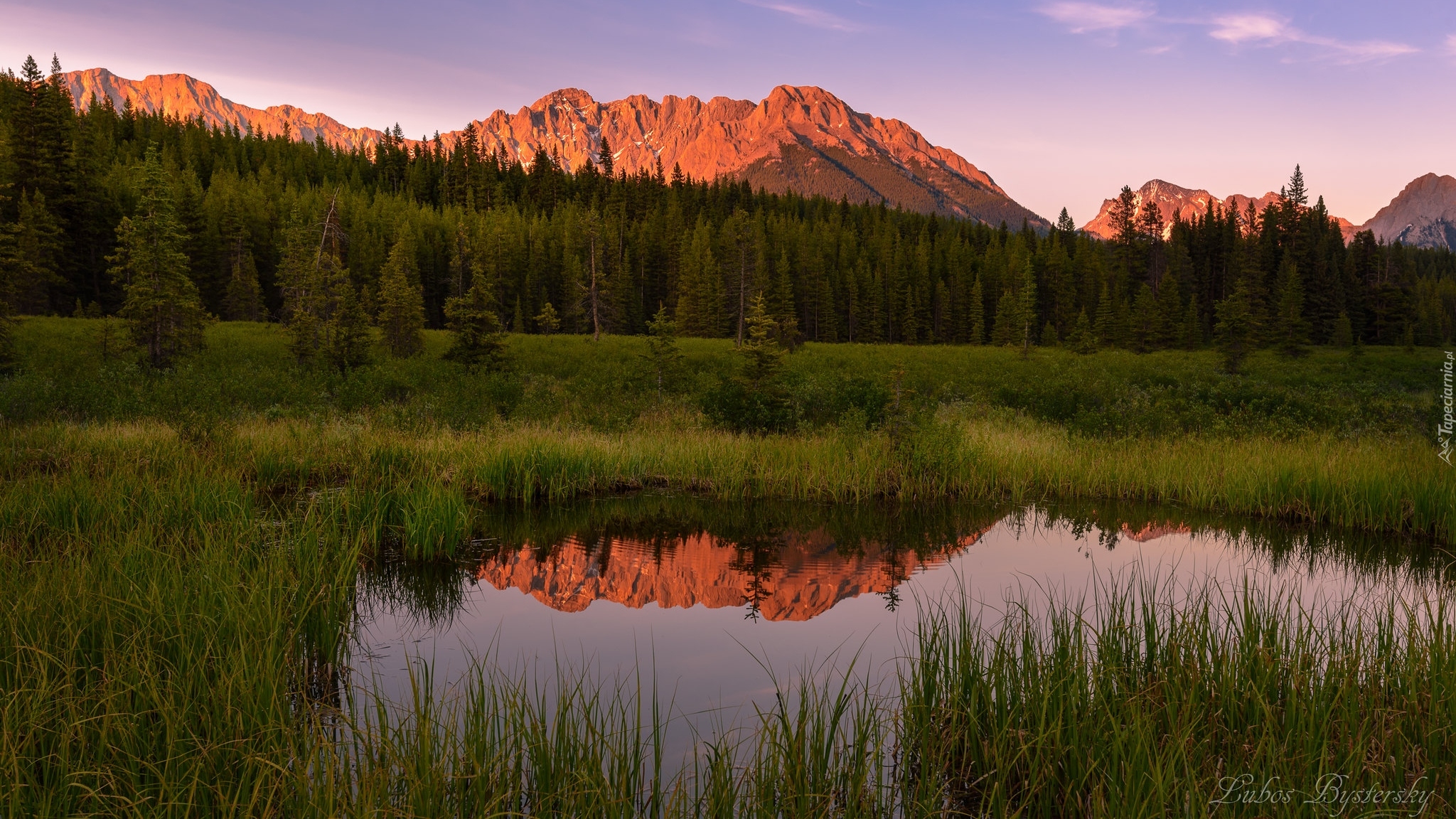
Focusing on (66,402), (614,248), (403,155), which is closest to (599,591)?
(66,402)

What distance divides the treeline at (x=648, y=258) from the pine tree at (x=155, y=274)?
104 inches

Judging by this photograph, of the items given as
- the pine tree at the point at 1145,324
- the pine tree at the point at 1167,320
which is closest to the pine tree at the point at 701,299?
the pine tree at the point at 1145,324

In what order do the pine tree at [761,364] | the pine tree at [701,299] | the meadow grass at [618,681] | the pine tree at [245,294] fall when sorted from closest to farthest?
1. the meadow grass at [618,681]
2. the pine tree at [761,364]
3. the pine tree at [245,294]
4. the pine tree at [701,299]

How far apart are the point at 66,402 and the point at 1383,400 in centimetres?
3589

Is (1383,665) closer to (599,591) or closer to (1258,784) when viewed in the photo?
(1258,784)

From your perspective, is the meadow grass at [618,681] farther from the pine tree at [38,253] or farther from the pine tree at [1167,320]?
the pine tree at [1167,320]

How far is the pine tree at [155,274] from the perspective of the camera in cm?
3300

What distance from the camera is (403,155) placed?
127 meters

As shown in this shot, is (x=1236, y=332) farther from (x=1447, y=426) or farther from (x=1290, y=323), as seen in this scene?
(x=1447, y=426)

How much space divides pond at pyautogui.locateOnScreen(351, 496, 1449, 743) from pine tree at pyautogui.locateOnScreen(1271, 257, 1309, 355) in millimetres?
54312

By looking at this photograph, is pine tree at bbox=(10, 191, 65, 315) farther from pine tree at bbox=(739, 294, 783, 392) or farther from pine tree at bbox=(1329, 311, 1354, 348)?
pine tree at bbox=(1329, 311, 1354, 348)

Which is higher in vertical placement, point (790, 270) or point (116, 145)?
point (116, 145)

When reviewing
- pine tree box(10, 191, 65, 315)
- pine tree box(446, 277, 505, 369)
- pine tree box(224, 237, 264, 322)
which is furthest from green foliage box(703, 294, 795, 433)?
pine tree box(224, 237, 264, 322)

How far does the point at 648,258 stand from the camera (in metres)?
89.5
